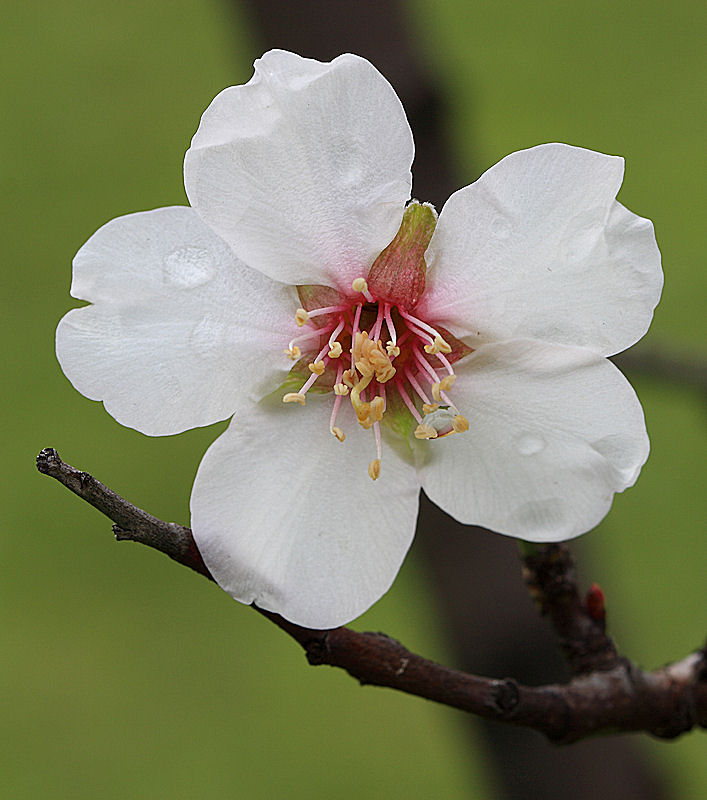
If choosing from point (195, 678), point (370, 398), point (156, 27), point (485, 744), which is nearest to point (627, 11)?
point (156, 27)

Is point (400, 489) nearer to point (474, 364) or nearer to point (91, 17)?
point (474, 364)

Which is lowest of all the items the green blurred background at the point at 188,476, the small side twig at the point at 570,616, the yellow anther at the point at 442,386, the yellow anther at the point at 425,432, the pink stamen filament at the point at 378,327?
the green blurred background at the point at 188,476

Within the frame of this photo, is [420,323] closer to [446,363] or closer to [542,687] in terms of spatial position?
[446,363]

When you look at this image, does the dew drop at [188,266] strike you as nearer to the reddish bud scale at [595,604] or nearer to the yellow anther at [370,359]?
the yellow anther at [370,359]

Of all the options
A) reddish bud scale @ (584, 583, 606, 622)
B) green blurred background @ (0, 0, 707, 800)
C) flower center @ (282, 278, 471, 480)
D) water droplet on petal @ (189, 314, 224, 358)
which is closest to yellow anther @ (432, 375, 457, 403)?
flower center @ (282, 278, 471, 480)

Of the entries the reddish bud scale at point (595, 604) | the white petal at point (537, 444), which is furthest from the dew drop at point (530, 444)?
the reddish bud scale at point (595, 604)

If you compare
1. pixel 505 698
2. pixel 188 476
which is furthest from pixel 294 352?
pixel 188 476
